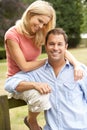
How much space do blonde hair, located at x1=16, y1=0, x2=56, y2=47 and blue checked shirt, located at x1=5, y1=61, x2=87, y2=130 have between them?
0.26 meters

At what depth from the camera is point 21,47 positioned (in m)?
3.20

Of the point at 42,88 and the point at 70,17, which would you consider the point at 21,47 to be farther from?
the point at 70,17

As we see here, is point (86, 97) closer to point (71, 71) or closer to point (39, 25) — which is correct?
point (71, 71)

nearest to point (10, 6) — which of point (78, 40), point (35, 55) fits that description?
point (78, 40)

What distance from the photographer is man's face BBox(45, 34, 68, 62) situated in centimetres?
307

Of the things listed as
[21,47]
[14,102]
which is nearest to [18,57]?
[21,47]

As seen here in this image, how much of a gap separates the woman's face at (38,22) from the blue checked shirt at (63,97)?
1.08ft

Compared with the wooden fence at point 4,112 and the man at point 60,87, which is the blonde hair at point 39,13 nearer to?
the man at point 60,87

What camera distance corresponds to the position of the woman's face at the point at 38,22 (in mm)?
3107

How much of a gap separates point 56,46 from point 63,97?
412 mm

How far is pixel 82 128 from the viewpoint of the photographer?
10.2ft

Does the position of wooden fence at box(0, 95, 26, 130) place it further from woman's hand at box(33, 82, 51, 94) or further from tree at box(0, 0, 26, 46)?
tree at box(0, 0, 26, 46)

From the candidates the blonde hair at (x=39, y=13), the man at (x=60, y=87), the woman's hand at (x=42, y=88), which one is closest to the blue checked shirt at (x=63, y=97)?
the man at (x=60, y=87)

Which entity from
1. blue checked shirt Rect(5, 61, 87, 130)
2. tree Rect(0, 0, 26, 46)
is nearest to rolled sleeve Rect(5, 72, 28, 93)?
blue checked shirt Rect(5, 61, 87, 130)
